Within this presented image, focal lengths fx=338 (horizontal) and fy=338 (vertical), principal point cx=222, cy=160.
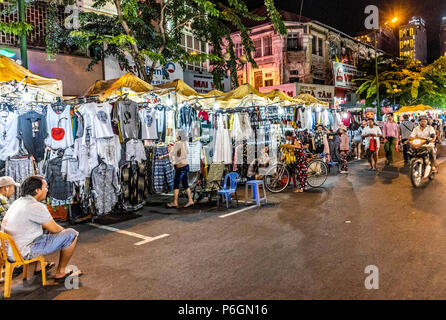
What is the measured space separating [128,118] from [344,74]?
25.1m

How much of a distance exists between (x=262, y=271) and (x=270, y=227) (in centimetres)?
217

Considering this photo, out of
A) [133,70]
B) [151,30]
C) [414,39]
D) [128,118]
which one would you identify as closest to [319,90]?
[133,70]

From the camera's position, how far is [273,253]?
5.25m

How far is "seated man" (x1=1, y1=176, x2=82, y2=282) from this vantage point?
14.2ft

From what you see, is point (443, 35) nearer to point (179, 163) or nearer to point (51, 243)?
point (179, 163)

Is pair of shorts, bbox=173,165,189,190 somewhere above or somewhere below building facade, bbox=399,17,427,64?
below

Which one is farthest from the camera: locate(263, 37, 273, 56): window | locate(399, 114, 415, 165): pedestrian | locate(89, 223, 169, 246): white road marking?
locate(263, 37, 273, 56): window

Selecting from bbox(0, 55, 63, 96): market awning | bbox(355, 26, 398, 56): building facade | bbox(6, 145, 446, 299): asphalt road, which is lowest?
bbox(6, 145, 446, 299): asphalt road

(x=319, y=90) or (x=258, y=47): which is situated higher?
(x=258, y=47)

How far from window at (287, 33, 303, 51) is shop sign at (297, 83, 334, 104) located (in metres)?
6.04

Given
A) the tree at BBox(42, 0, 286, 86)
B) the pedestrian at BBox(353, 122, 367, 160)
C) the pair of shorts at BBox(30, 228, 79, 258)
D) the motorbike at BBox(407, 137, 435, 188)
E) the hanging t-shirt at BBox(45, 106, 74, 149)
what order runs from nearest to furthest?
the pair of shorts at BBox(30, 228, 79, 258) < the hanging t-shirt at BBox(45, 106, 74, 149) < the motorbike at BBox(407, 137, 435, 188) < the tree at BBox(42, 0, 286, 86) < the pedestrian at BBox(353, 122, 367, 160)

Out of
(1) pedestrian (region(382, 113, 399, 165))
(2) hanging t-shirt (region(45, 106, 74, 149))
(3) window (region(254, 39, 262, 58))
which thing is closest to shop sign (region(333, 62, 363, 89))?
(3) window (region(254, 39, 262, 58))

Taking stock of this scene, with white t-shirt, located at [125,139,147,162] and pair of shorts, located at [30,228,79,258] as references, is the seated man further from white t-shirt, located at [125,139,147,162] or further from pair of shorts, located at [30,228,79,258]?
white t-shirt, located at [125,139,147,162]

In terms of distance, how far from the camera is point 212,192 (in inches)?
366
